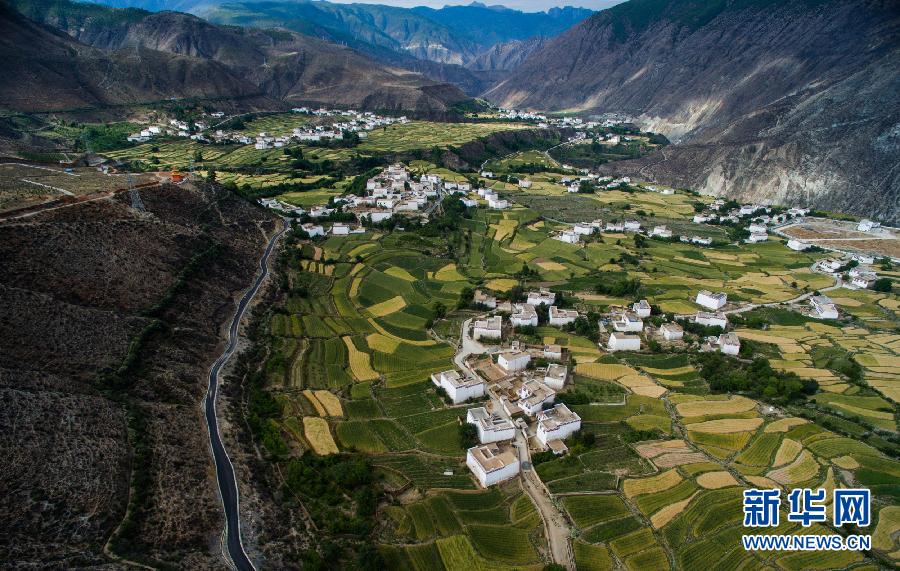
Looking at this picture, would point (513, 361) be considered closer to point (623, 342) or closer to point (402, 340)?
point (402, 340)

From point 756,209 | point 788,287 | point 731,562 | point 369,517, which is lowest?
point 369,517

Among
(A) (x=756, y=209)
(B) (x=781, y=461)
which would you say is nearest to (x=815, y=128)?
(A) (x=756, y=209)

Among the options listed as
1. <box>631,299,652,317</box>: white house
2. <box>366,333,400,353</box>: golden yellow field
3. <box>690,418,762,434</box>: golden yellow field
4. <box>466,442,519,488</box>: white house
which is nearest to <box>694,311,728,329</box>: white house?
<box>631,299,652,317</box>: white house

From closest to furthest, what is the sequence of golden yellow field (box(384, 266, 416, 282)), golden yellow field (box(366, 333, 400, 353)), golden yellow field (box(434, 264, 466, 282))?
1. golden yellow field (box(366, 333, 400, 353))
2. golden yellow field (box(384, 266, 416, 282))
3. golden yellow field (box(434, 264, 466, 282))

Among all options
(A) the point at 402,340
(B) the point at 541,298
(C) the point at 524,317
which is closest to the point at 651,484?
(C) the point at 524,317

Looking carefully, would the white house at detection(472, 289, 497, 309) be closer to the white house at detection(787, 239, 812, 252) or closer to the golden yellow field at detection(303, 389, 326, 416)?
the golden yellow field at detection(303, 389, 326, 416)

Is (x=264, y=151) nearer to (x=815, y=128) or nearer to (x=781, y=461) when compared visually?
(x=781, y=461)
